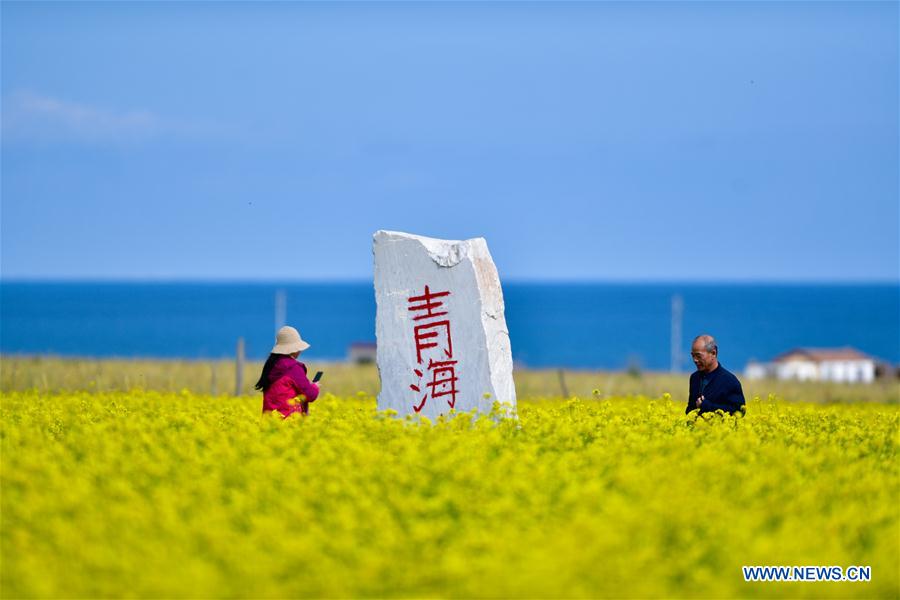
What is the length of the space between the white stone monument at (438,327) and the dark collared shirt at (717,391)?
1.77m

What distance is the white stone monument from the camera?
37.9 ft

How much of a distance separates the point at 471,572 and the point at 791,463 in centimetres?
376

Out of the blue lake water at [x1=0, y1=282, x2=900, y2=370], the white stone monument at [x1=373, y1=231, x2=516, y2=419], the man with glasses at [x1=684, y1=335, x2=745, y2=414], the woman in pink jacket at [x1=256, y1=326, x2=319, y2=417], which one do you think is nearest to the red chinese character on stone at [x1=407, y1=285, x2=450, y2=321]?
the white stone monument at [x1=373, y1=231, x2=516, y2=419]

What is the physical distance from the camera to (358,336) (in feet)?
352

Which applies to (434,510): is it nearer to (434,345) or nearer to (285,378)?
(285,378)

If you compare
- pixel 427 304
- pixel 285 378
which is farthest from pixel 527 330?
pixel 285 378

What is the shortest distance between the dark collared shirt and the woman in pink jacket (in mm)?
3626

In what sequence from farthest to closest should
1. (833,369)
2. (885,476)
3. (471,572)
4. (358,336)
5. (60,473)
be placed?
1. (358,336)
2. (833,369)
3. (885,476)
4. (60,473)
5. (471,572)

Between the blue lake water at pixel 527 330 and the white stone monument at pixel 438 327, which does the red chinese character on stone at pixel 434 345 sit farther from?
the blue lake water at pixel 527 330

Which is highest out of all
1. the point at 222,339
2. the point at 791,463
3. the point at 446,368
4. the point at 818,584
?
the point at 222,339

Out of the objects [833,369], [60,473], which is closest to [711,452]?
[60,473]

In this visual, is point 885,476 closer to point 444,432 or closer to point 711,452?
point 711,452

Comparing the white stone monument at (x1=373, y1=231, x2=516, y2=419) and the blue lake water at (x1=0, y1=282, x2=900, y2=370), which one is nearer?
the white stone monument at (x1=373, y1=231, x2=516, y2=419)

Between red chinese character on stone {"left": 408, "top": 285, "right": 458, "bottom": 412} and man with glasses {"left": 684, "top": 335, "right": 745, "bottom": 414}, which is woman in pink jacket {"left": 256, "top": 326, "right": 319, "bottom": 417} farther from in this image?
man with glasses {"left": 684, "top": 335, "right": 745, "bottom": 414}
